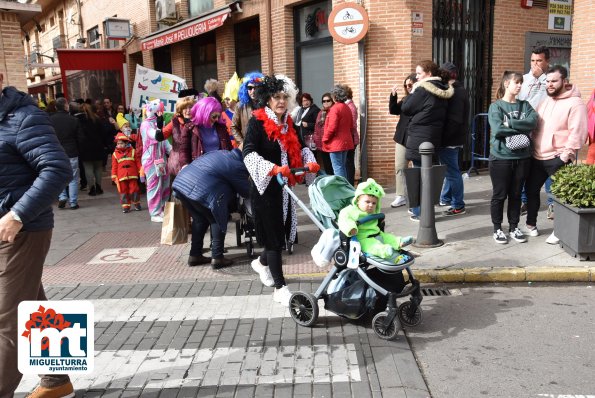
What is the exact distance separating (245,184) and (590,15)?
25.5 ft

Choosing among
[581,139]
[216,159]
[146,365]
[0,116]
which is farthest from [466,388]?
[581,139]

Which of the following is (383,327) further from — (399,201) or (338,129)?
(338,129)

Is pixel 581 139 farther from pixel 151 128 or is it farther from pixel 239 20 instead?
pixel 239 20

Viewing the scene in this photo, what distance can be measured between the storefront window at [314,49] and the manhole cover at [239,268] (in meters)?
6.79

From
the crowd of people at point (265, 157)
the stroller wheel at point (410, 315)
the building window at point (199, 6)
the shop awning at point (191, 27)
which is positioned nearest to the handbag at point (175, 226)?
the crowd of people at point (265, 157)

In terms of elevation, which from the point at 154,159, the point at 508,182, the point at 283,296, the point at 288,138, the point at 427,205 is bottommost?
the point at 283,296

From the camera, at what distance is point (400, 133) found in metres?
8.30

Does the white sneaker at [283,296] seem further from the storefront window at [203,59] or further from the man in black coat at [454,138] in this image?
the storefront window at [203,59]

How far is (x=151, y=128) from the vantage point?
8344 millimetres

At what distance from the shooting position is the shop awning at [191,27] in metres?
14.4

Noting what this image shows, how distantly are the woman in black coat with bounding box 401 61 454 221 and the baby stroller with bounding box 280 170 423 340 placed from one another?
10.2 ft

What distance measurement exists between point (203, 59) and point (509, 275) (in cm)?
1404

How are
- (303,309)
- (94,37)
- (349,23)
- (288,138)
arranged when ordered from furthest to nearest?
(94,37), (349,23), (288,138), (303,309)

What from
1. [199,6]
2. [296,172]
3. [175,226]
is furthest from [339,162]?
[199,6]
